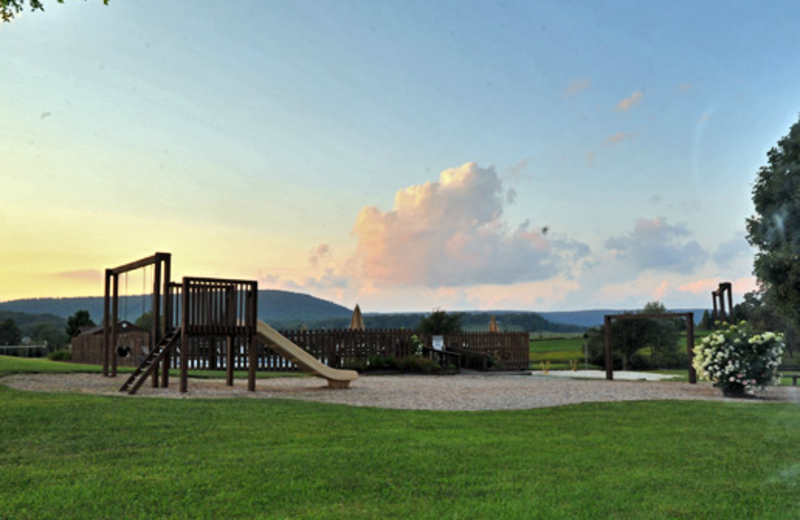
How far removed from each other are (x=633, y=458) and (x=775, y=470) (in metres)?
1.20

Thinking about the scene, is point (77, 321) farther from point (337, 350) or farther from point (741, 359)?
point (741, 359)

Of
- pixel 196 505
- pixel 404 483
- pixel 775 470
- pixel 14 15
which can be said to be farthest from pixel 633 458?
pixel 14 15

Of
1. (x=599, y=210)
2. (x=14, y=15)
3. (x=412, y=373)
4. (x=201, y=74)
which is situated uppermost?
(x=201, y=74)

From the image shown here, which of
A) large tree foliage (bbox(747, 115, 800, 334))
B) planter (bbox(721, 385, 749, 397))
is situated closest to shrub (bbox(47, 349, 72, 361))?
planter (bbox(721, 385, 749, 397))

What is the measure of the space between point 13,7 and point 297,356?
27.6 ft

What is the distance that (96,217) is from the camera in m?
17.8

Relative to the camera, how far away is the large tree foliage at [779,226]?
24.2 metres

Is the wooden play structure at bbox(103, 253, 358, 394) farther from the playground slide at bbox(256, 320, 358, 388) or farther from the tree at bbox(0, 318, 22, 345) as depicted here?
the tree at bbox(0, 318, 22, 345)

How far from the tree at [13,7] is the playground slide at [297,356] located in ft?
24.5

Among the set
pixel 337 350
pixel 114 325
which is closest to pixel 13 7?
pixel 114 325

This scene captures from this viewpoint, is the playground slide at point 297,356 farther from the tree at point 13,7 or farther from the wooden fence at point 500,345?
the wooden fence at point 500,345

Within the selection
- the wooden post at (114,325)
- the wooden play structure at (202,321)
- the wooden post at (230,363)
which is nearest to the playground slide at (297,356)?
the wooden play structure at (202,321)

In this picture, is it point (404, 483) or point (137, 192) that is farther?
point (137, 192)

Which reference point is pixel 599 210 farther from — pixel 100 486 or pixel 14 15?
pixel 100 486
